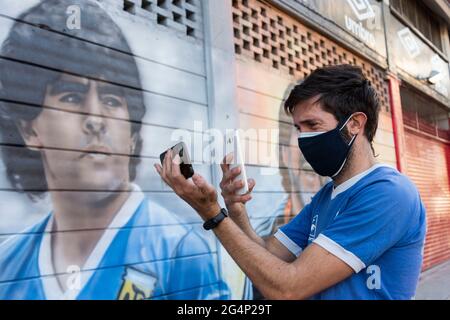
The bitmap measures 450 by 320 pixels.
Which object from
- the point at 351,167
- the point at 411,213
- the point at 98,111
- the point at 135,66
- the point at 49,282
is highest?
the point at 135,66

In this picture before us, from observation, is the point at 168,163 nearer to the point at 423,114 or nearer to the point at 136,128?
the point at 136,128

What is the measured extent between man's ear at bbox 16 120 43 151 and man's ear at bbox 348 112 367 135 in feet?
6.08

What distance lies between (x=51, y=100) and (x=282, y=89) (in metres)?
2.83

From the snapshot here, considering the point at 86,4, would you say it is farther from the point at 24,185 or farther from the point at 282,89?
the point at 282,89

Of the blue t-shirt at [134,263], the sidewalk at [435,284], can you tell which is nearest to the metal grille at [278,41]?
the blue t-shirt at [134,263]

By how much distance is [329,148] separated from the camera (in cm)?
159

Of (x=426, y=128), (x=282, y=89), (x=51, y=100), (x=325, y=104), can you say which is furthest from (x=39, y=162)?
(x=426, y=128)

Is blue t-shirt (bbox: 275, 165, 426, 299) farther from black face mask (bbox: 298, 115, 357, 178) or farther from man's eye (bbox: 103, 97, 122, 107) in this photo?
man's eye (bbox: 103, 97, 122, 107)

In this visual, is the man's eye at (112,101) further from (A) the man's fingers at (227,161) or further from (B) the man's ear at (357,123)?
(B) the man's ear at (357,123)

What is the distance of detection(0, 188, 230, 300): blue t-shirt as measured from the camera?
90.5 inches

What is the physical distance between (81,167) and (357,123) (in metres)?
1.81

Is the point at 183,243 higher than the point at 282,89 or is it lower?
lower

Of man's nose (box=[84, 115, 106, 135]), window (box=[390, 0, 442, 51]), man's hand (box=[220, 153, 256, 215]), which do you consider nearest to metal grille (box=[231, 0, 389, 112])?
man's nose (box=[84, 115, 106, 135])

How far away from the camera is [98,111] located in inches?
109
